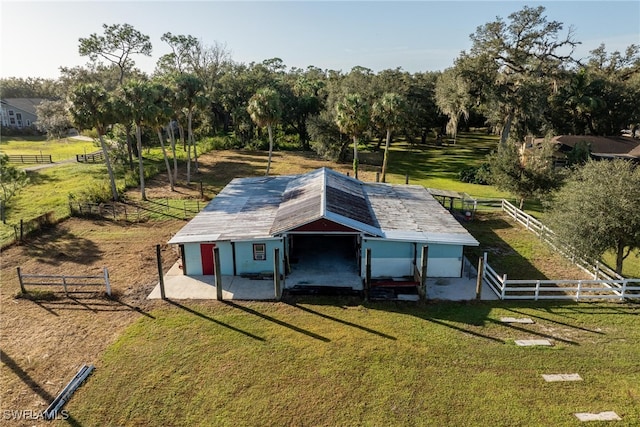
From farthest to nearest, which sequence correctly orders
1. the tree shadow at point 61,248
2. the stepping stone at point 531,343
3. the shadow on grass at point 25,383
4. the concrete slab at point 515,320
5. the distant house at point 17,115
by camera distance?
the distant house at point 17,115
the tree shadow at point 61,248
the concrete slab at point 515,320
the stepping stone at point 531,343
the shadow on grass at point 25,383

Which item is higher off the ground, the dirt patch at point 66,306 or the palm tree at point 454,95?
the palm tree at point 454,95

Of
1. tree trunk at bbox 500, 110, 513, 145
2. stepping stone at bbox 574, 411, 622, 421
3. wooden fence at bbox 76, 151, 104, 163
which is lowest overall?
stepping stone at bbox 574, 411, 622, 421

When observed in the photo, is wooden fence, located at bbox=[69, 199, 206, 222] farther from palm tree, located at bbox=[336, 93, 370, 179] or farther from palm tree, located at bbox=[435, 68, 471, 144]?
palm tree, located at bbox=[435, 68, 471, 144]

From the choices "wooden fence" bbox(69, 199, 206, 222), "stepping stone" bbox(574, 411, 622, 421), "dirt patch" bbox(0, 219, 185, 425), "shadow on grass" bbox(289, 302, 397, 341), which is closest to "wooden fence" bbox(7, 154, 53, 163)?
"wooden fence" bbox(69, 199, 206, 222)

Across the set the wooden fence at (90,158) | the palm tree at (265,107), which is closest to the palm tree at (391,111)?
the palm tree at (265,107)

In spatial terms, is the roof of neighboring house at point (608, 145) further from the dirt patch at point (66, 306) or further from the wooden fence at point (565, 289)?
the dirt patch at point (66, 306)
